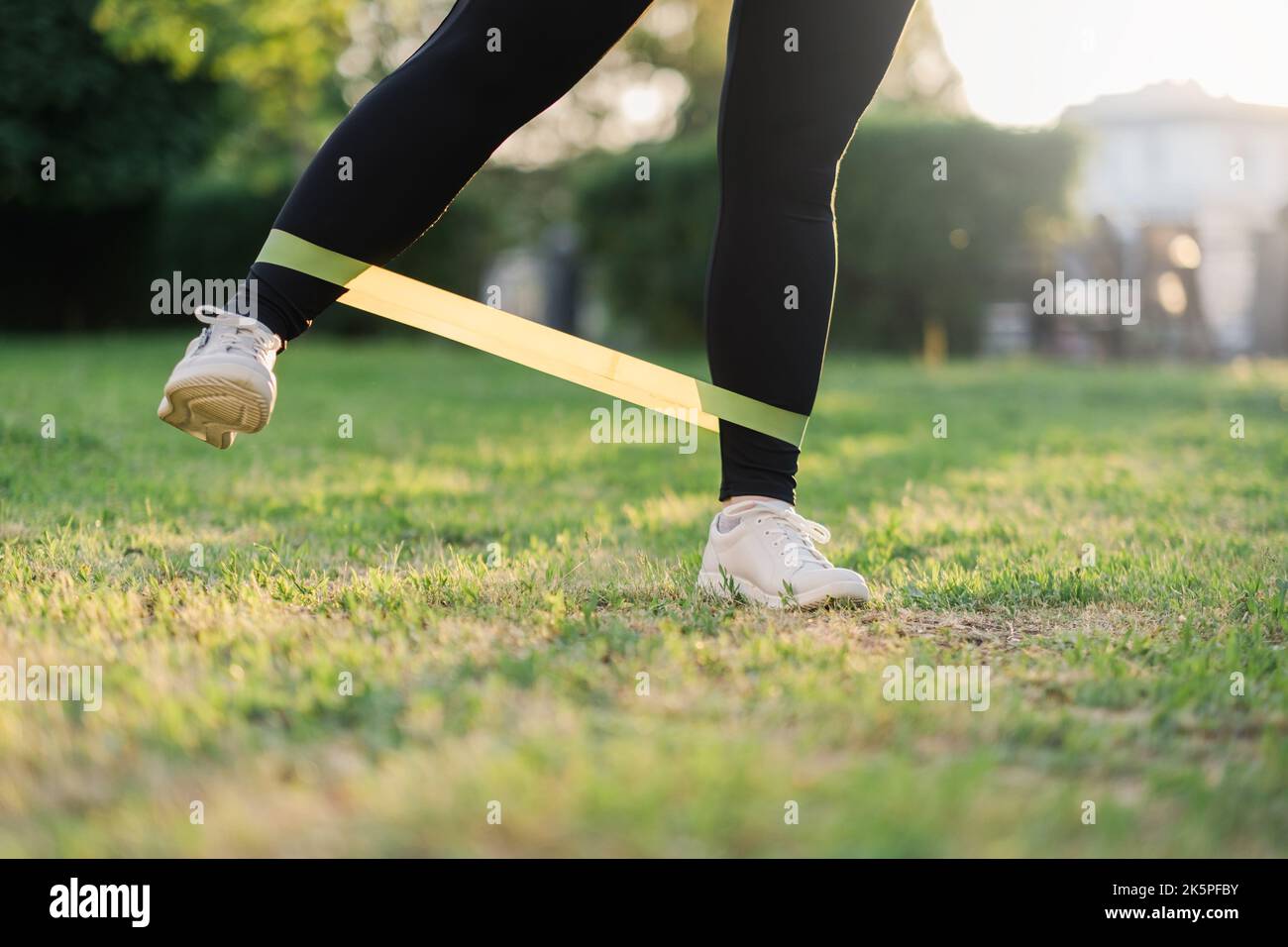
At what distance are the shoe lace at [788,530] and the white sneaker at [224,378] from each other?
2.71 feet

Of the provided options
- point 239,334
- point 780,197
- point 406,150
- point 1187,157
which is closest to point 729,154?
point 780,197

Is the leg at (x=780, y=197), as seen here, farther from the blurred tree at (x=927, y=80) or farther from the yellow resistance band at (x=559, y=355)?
the blurred tree at (x=927, y=80)


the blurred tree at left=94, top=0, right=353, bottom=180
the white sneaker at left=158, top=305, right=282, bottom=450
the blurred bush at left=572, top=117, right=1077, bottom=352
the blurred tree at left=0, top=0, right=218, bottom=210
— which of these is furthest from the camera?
the blurred tree at left=0, top=0, right=218, bottom=210

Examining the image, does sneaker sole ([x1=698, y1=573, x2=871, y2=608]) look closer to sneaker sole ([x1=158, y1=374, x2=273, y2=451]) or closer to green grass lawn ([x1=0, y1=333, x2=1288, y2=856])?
green grass lawn ([x1=0, y1=333, x2=1288, y2=856])

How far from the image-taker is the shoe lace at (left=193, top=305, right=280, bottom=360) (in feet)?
5.66

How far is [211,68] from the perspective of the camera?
14438 mm

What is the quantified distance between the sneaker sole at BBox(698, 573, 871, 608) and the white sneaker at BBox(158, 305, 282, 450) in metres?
0.82

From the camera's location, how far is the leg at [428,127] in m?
1.74

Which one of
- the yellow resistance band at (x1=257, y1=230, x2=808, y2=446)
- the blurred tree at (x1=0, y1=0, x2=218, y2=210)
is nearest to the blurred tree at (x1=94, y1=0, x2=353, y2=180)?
the blurred tree at (x1=0, y1=0, x2=218, y2=210)

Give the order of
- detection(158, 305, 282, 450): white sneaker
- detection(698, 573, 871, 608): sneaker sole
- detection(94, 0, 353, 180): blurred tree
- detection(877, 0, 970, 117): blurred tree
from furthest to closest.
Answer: detection(877, 0, 970, 117): blurred tree → detection(94, 0, 353, 180): blurred tree → detection(698, 573, 871, 608): sneaker sole → detection(158, 305, 282, 450): white sneaker
